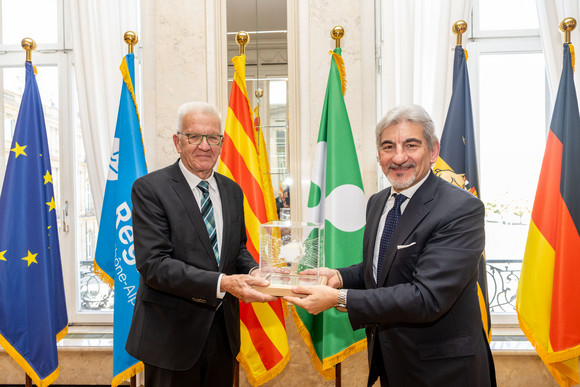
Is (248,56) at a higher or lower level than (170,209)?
higher

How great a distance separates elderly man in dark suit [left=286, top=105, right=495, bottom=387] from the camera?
1478 millimetres

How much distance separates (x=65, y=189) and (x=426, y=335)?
3018 millimetres

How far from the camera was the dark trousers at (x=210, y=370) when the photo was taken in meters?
1.83

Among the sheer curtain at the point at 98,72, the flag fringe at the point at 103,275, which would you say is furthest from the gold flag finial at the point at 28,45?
the flag fringe at the point at 103,275

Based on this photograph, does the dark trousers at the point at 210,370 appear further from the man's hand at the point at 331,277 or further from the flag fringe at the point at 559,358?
the flag fringe at the point at 559,358

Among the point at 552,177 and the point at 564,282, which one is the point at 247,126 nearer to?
the point at 552,177

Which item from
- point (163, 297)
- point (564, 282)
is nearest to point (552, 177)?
point (564, 282)

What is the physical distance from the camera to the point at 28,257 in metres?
2.67

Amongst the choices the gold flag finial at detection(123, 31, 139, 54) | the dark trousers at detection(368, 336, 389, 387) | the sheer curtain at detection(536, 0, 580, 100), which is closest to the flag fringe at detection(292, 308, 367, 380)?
the dark trousers at detection(368, 336, 389, 387)

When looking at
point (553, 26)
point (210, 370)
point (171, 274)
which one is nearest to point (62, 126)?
point (171, 274)

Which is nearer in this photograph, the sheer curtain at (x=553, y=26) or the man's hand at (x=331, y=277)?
the man's hand at (x=331, y=277)

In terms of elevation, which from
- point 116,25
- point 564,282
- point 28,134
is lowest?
point 564,282

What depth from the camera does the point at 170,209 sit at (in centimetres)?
183

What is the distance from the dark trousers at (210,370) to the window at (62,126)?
1784 mm
